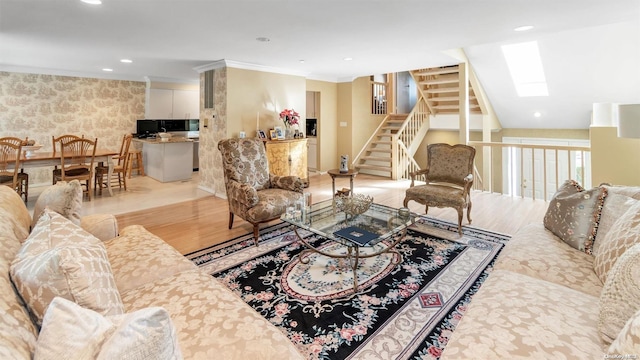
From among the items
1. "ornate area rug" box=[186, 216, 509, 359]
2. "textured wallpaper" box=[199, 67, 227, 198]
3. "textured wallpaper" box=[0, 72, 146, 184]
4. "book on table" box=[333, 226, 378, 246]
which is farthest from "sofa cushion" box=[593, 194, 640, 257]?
"textured wallpaper" box=[0, 72, 146, 184]

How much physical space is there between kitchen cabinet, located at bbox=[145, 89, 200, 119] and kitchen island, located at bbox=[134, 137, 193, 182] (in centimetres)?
97

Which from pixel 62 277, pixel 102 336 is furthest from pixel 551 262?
pixel 62 277

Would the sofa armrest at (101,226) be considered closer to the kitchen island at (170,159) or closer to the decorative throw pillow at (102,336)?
the decorative throw pillow at (102,336)

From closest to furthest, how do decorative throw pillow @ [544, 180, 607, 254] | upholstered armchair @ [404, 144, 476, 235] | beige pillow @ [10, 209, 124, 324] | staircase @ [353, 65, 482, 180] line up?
beige pillow @ [10, 209, 124, 324], decorative throw pillow @ [544, 180, 607, 254], upholstered armchair @ [404, 144, 476, 235], staircase @ [353, 65, 482, 180]

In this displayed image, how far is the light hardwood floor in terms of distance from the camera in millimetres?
3695

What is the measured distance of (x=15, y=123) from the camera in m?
6.06

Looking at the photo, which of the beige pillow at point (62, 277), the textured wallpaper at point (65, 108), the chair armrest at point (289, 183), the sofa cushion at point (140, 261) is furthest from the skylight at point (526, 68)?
the textured wallpaper at point (65, 108)

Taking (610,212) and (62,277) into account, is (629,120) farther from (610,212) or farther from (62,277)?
(62,277)

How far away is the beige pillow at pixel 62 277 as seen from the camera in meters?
0.99

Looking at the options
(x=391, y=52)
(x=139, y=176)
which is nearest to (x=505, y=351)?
(x=391, y=52)

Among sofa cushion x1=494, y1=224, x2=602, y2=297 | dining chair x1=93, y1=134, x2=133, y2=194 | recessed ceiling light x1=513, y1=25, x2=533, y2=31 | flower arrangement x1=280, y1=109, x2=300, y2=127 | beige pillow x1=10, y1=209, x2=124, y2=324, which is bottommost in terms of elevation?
sofa cushion x1=494, y1=224, x2=602, y2=297

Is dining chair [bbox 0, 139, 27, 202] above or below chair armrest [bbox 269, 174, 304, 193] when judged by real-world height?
above

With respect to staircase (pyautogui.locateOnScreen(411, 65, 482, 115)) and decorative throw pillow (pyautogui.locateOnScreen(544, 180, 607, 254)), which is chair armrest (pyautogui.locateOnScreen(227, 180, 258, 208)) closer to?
decorative throw pillow (pyautogui.locateOnScreen(544, 180, 607, 254))

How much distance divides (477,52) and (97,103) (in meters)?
7.67
